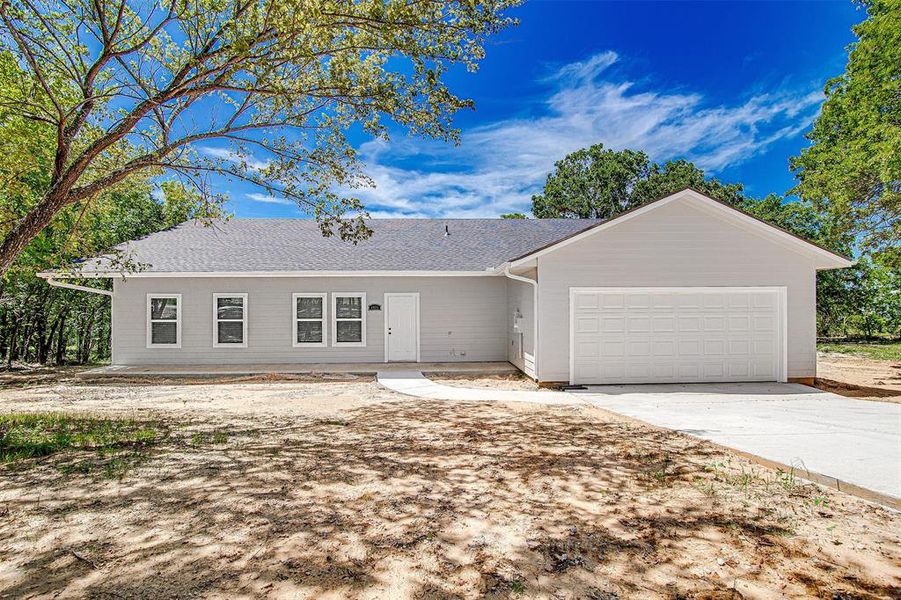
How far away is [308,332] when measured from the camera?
13.1 m

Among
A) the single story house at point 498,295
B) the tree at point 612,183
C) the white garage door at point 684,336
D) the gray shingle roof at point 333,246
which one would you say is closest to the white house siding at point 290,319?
the single story house at point 498,295

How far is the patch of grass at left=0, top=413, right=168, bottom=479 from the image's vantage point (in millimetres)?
4852

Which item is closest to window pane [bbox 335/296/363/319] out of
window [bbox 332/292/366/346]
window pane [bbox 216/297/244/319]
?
window [bbox 332/292/366/346]

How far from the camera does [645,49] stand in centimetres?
1833

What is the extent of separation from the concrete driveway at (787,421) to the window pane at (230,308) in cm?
946

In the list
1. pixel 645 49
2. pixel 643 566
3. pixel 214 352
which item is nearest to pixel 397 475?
pixel 643 566

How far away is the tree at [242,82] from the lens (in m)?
6.15

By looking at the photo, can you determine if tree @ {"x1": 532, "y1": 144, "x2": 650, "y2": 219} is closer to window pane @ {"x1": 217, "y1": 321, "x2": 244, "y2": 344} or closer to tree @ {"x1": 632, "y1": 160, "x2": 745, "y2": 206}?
tree @ {"x1": 632, "y1": 160, "x2": 745, "y2": 206}

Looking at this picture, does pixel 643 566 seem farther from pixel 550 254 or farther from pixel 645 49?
pixel 645 49

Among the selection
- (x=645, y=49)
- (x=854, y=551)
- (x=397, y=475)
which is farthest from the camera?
(x=645, y=49)

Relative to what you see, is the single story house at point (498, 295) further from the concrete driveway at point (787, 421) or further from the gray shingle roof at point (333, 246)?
the concrete driveway at point (787, 421)

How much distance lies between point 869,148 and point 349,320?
14870mm

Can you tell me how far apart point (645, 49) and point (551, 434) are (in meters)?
18.1

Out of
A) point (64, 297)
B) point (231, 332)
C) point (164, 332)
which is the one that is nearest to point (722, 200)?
point (231, 332)
